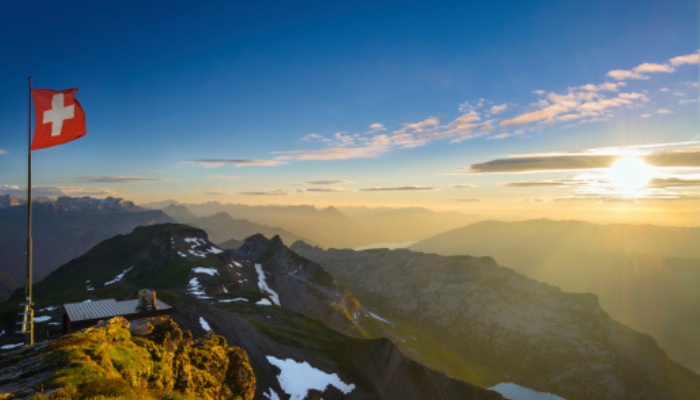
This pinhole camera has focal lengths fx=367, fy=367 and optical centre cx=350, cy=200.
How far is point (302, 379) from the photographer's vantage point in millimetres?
56656

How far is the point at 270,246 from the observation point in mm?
177125

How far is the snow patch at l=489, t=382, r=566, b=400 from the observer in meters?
145

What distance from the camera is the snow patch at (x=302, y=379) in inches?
2105

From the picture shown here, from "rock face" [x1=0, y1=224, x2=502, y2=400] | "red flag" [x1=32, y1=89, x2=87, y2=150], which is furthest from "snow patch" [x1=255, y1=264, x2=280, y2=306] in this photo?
"red flag" [x1=32, y1=89, x2=87, y2=150]

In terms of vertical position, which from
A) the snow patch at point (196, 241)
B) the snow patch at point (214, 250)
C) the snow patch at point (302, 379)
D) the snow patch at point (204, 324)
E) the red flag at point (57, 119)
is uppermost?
the red flag at point (57, 119)

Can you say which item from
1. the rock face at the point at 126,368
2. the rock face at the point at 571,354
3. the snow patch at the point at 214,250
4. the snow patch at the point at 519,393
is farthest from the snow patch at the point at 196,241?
the rock face at the point at 126,368

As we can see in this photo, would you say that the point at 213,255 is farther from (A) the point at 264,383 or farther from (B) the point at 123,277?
(A) the point at 264,383

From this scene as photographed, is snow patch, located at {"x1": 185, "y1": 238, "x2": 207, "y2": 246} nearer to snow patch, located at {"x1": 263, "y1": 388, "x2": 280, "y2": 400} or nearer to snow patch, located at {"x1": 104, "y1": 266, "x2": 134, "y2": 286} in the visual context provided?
snow patch, located at {"x1": 104, "y1": 266, "x2": 134, "y2": 286}

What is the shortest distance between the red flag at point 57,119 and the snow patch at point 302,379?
43.4 meters

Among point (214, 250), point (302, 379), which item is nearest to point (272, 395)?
point (302, 379)

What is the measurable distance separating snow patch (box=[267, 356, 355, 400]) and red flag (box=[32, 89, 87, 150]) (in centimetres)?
4342

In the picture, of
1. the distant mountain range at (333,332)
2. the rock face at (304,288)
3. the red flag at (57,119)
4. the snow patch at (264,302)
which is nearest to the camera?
the red flag at (57,119)

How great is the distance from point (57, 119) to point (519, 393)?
172811 millimetres

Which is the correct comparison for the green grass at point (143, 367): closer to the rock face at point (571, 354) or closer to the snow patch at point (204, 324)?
the snow patch at point (204, 324)
